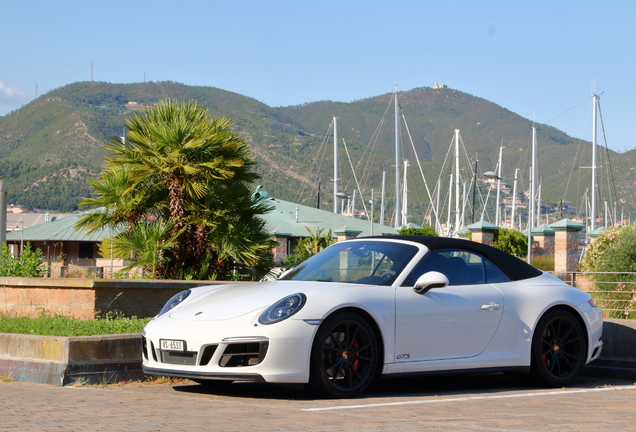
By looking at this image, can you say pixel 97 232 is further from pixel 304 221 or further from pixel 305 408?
pixel 305 408

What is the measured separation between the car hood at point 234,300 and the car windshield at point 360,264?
387mm

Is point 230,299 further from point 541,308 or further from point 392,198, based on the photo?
point 392,198

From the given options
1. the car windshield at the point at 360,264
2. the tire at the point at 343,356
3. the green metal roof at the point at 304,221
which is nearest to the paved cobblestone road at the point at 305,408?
the tire at the point at 343,356

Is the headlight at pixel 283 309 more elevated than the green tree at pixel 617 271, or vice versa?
the green tree at pixel 617 271

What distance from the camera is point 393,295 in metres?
6.93

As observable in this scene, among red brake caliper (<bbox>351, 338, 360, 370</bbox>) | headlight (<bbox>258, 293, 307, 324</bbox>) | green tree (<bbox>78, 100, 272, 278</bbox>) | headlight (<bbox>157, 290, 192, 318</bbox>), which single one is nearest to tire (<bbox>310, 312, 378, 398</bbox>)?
red brake caliper (<bbox>351, 338, 360, 370</bbox>)

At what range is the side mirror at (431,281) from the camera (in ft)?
22.6

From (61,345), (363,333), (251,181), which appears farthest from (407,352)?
(251,181)

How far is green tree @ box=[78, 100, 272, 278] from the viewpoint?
41.2 feet

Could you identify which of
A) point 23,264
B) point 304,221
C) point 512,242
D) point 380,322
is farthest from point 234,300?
point 512,242

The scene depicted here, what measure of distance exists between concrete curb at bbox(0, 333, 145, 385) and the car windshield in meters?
1.67

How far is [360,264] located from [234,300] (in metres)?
1.34

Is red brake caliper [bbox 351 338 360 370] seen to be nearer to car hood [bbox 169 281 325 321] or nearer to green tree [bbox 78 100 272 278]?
car hood [bbox 169 281 325 321]

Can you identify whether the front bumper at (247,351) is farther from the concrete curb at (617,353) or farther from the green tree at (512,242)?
the green tree at (512,242)
